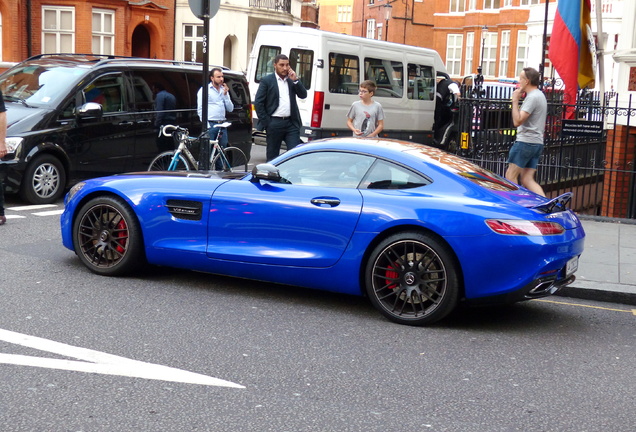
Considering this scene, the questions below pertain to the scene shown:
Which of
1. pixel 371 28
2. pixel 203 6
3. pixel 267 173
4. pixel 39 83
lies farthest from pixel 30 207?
pixel 371 28

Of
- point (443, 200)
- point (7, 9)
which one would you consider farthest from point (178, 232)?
point (7, 9)

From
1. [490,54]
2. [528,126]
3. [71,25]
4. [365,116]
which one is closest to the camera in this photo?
[528,126]

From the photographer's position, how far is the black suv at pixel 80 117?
443 inches

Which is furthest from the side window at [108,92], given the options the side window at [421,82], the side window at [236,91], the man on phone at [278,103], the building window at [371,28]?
the building window at [371,28]

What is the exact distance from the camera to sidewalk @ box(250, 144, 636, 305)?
754 centimetres

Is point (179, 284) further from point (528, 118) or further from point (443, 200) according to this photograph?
point (528, 118)

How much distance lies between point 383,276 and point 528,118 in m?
4.94

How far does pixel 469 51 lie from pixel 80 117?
57.1m

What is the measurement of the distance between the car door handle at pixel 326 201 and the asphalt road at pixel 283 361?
82 centimetres

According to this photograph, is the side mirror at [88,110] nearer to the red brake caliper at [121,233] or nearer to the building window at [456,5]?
the red brake caliper at [121,233]

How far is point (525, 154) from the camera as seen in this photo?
1069cm

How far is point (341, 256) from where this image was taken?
645cm

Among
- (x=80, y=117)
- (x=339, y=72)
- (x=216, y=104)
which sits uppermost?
(x=339, y=72)

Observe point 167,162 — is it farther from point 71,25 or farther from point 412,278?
point 71,25
